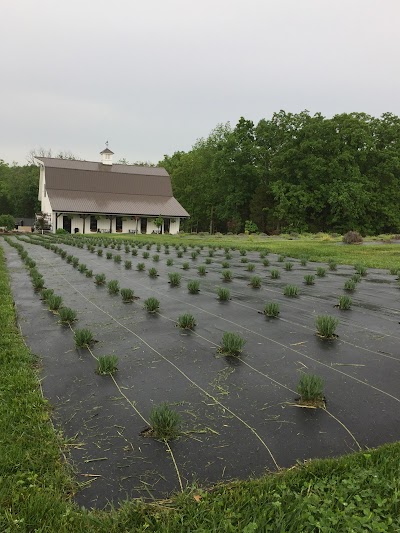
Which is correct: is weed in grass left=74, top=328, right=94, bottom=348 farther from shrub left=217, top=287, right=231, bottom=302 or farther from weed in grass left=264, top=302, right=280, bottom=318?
shrub left=217, top=287, right=231, bottom=302

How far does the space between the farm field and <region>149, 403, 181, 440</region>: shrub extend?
6 cm

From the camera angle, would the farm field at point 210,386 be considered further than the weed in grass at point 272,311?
No

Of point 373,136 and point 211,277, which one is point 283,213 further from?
point 211,277

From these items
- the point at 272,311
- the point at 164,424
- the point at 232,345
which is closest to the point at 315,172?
the point at 272,311

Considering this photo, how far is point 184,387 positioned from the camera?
3.47 m

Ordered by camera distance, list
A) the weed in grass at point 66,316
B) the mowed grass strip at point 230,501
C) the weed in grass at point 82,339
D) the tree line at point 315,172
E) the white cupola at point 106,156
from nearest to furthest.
A: the mowed grass strip at point 230,501, the weed in grass at point 82,339, the weed in grass at point 66,316, the tree line at point 315,172, the white cupola at point 106,156

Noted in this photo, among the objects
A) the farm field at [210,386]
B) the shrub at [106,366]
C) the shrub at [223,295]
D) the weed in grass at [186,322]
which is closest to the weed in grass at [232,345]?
the farm field at [210,386]

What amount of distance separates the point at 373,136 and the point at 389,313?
40.2 m

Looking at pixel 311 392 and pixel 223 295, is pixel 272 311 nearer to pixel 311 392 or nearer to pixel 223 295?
pixel 223 295

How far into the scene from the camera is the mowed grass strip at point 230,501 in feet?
6.22

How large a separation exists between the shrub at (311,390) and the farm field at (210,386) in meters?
0.08

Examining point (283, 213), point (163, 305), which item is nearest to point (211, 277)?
point (163, 305)

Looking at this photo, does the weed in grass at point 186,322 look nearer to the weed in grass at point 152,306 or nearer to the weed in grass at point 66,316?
the weed in grass at point 152,306

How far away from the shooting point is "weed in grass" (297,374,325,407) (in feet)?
10.3
